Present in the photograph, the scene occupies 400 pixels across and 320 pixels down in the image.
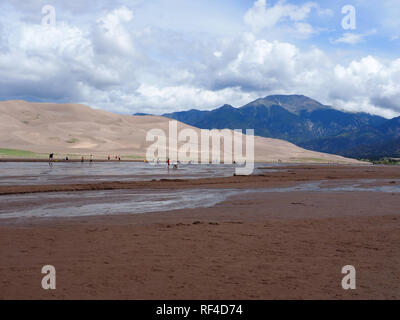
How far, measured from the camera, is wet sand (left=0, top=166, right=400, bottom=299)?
6.94 metres

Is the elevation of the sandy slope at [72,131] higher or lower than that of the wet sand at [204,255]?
higher

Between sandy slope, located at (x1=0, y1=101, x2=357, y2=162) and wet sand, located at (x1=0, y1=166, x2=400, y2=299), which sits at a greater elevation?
sandy slope, located at (x1=0, y1=101, x2=357, y2=162)

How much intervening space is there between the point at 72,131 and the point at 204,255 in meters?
144

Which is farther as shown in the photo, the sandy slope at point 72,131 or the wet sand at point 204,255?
the sandy slope at point 72,131

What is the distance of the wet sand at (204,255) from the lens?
273 inches

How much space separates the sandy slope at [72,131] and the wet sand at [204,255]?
100867 mm

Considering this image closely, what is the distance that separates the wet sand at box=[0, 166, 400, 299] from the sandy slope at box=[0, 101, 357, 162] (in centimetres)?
10087

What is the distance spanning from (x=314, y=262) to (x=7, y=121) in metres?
154

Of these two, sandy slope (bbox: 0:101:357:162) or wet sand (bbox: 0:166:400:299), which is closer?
wet sand (bbox: 0:166:400:299)

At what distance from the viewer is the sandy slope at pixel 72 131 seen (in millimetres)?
120938

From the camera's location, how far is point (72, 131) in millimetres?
144250

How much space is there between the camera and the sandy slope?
121m
